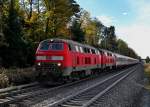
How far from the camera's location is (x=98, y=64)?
37.6m

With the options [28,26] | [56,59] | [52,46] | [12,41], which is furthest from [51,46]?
[28,26]

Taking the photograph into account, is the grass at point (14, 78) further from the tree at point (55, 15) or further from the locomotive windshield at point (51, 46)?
the tree at point (55, 15)

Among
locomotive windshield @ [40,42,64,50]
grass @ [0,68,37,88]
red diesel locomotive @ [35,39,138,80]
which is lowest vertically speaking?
grass @ [0,68,37,88]

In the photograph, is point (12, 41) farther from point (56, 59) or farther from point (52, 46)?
point (56, 59)

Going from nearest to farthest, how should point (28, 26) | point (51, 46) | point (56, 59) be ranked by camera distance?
point (56, 59) → point (51, 46) → point (28, 26)

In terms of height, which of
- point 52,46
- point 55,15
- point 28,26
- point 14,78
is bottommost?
point 14,78

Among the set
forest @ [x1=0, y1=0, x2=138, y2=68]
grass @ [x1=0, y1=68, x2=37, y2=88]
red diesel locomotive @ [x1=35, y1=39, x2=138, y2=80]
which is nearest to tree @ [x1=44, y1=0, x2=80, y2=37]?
forest @ [x1=0, y1=0, x2=138, y2=68]

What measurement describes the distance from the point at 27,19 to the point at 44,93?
28658 millimetres

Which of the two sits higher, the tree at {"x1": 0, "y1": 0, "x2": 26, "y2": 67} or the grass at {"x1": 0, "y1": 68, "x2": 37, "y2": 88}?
the tree at {"x1": 0, "y1": 0, "x2": 26, "y2": 67}

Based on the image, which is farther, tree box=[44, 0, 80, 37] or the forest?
tree box=[44, 0, 80, 37]

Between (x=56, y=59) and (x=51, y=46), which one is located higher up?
(x=51, y=46)

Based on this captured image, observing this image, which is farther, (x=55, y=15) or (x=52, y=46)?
(x=55, y=15)

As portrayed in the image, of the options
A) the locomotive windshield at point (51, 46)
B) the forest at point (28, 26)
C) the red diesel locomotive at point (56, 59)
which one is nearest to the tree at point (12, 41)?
the forest at point (28, 26)

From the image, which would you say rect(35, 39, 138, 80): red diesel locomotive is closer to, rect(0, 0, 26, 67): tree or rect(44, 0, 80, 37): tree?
rect(0, 0, 26, 67): tree
